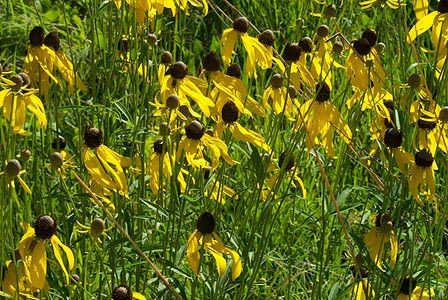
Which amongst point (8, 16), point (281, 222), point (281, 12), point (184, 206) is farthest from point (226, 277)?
point (8, 16)

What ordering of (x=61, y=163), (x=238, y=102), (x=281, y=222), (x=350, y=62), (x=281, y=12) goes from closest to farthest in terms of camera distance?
(x=61, y=163)
(x=238, y=102)
(x=350, y=62)
(x=281, y=222)
(x=281, y=12)

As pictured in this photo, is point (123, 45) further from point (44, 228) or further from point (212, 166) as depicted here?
point (44, 228)

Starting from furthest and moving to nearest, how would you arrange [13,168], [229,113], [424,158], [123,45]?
[123,45], [229,113], [424,158], [13,168]

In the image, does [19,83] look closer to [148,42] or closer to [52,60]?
[52,60]

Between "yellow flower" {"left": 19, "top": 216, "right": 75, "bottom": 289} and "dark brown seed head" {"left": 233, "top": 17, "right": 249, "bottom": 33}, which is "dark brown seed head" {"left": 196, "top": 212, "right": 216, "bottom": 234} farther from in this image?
"dark brown seed head" {"left": 233, "top": 17, "right": 249, "bottom": 33}

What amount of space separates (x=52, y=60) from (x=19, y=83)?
290mm

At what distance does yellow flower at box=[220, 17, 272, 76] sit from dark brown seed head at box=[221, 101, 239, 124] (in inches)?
3.2

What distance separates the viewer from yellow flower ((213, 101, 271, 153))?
1.65 meters

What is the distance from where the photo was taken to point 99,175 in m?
1.52

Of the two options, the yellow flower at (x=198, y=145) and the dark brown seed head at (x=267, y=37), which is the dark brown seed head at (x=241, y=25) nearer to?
the dark brown seed head at (x=267, y=37)

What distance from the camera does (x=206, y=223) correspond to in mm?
1487

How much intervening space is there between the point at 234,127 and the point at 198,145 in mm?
91

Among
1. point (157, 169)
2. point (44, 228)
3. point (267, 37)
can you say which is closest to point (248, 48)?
point (267, 37)

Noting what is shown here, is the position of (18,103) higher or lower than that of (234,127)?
higher
